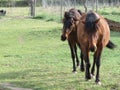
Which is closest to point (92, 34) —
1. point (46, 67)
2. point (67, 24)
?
point (67, 24)

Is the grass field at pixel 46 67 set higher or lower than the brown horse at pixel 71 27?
lower

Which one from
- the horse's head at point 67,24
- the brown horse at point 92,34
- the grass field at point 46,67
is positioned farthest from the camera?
the horse's head at point 67,24

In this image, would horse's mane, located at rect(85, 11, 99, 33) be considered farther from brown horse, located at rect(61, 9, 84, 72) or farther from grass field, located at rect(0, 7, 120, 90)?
grass field, located at rect(0, 7, 120, 90)

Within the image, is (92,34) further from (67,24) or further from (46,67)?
(46,67)

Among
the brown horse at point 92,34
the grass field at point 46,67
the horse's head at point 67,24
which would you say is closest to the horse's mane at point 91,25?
the brown horse at point 92,34

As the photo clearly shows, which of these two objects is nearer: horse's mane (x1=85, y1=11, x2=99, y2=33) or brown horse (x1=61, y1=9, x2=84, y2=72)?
horse's mane (x1=85, y1=11, x2=99, y2=33)

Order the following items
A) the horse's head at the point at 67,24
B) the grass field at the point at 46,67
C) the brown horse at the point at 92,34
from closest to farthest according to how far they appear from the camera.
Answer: the brown horse at the point at 92,34 < the grass field at the point at 46,67 < the horse's head at the point at 67,24

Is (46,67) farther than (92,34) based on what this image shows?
Result: Yes

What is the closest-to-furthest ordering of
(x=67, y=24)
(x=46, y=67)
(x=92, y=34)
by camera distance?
(x=92, y=34), (x=67, y=24), (x=46, y=67)

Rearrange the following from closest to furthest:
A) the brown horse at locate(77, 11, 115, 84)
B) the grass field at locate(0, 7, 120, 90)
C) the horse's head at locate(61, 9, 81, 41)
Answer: the brown horse at locate(77, 11, 115, 84)
the grass field at locate(0, 7, 120, 90)
the horse's head at locate(61, 9, 81, 41)

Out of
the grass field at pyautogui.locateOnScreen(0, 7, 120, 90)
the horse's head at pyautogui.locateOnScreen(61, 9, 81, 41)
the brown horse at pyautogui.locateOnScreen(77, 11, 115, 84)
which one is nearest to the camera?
the brown horse at pyautogui.locateOnScreen(77, 11, 115, 84)

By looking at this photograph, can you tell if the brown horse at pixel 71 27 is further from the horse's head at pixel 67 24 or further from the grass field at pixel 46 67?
the grass field at pixel 46 67

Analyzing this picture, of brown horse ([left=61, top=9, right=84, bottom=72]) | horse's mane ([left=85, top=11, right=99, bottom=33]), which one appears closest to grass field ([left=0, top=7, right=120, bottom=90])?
brown horse ([left=61, top=9, right=84, bottom=72])

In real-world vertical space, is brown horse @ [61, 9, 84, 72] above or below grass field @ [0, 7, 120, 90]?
above
